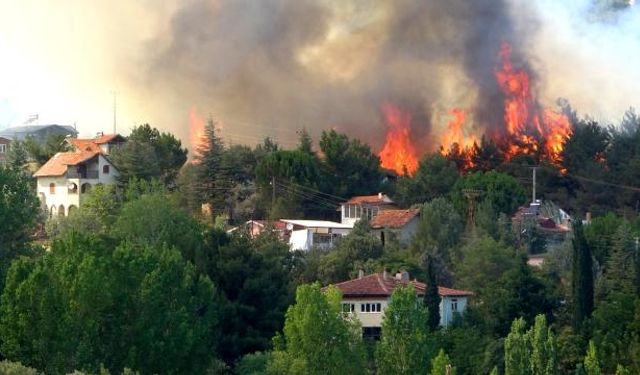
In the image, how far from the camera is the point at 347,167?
99.8 meters

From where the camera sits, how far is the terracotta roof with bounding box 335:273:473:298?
74812 millimetres

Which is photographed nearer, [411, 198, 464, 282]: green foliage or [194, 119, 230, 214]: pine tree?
[411, 198, 464, 282]: green foliage

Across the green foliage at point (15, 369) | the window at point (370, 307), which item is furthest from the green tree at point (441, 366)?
the window at point (370, 307)

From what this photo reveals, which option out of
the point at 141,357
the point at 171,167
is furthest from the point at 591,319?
the point at 171,167

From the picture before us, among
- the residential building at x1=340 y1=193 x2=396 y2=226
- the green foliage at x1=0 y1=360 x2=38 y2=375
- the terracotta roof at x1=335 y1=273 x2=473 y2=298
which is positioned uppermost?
the residential building at x1=340 y1=193 x2=396 y2=226

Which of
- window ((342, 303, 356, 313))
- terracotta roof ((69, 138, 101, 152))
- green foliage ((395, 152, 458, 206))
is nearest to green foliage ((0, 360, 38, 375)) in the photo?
window ((342, 303, 356, 313))

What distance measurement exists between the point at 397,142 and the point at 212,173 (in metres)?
14.5

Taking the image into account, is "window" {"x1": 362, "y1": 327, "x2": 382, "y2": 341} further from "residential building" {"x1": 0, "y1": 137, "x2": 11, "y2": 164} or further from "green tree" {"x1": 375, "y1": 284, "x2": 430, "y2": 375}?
"residential building" {"x1": 0, "y1": 137, "x2": 11, "y2": 164}

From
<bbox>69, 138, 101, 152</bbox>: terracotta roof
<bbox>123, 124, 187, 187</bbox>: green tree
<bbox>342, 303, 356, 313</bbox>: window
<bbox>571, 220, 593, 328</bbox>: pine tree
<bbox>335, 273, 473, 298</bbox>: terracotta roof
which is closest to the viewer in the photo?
<bbox>571, 220, 593, 328</bbox>: pine tree

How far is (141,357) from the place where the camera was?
6019 centimetres

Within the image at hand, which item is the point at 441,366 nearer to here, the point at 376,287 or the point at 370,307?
the point at 370,307

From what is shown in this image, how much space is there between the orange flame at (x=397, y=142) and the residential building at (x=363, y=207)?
33.2ft

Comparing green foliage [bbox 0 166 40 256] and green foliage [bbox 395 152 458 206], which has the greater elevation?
green foliage [bbox 395 152 458 206]

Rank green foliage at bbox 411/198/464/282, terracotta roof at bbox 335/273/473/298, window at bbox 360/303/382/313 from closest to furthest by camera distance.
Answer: window at bbox 360/303/382/313, terracotta roof at bbox 335/273/473/298, green foliage at bbox 411/198/464/282
